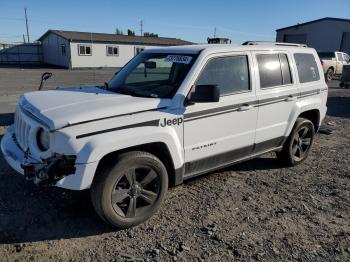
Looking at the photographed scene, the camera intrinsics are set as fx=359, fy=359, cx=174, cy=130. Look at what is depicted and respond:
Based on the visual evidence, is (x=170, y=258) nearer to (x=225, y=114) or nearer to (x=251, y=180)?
(x=225, y=114)

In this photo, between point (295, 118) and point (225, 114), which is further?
point (295, 118)

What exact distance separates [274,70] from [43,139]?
3246 mm

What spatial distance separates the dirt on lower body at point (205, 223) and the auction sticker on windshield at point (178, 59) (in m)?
1.71

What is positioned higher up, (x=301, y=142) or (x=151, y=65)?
(x=151, y=65)

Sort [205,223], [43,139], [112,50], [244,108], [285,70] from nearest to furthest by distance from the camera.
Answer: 1. [43,139]
2. [205,223]
3. [244,108]
4. [285,70]
5. [112,50]

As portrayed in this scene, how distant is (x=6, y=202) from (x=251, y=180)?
10.8 feet

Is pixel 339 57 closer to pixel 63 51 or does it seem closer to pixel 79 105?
pixel 79 105

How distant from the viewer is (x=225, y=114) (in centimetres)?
442

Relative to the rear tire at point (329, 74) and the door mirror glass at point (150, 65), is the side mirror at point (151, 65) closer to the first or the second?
the door mirror glass at point (150, 65)

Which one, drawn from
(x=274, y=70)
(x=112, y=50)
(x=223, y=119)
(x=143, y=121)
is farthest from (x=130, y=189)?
(x=112, y=50)

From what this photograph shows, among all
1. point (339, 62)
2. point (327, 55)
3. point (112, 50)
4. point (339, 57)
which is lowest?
point (339, 62)

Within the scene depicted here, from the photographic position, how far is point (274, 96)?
16.4 feet

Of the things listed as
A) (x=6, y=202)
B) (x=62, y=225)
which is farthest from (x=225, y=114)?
(x=6, y=202)

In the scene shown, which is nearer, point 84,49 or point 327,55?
point 327,55
